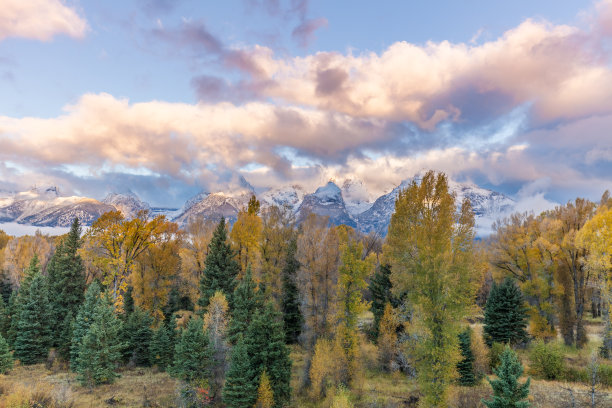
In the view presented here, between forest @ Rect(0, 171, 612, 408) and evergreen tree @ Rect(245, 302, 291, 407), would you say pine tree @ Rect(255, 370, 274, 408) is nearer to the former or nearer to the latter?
forest @ Rect(0, 171, 612, 408)

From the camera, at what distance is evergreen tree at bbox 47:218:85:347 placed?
3606 centimetres

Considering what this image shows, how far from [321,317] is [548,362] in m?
19.0

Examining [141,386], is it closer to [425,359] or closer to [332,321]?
[332,321]

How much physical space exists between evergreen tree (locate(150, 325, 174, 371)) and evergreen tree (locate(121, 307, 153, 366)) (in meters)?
1.13

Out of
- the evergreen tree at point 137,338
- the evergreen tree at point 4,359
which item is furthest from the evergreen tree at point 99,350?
the evergreen tree at point 4,359

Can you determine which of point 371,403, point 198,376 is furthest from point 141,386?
point 371,403

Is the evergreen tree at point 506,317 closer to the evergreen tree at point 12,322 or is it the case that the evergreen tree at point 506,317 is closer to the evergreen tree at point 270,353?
the evergreen tree at point 270,353

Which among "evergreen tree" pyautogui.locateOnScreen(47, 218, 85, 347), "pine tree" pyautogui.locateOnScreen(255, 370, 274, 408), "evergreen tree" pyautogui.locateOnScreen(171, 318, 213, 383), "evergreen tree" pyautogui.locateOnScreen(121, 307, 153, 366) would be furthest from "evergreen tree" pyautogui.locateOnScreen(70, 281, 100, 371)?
"pine tree" pyautogui.locateOnScreen(255, 370, 274, 408)

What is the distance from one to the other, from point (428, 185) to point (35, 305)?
139 feet

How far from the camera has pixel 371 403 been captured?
2169 cm

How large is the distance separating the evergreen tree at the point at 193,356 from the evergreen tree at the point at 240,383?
3.02 meters

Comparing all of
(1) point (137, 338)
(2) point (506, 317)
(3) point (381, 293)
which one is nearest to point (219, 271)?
(1) point (137, 338)

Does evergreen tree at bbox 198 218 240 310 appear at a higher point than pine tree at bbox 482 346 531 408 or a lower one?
higher

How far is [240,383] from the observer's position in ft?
70.6
